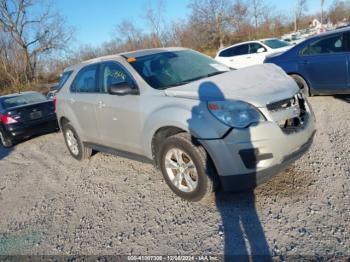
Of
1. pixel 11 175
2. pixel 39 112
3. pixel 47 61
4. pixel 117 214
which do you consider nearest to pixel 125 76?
pixel 117 214

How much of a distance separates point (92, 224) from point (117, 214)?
0.31 meters

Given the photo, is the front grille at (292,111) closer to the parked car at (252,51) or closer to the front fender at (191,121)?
the front fender at (191,121)

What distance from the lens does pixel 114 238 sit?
3.31 m

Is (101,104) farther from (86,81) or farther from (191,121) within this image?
(191,121)

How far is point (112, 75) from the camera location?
4492 mm

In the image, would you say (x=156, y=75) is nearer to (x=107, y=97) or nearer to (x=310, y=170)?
(x=107, y=97)

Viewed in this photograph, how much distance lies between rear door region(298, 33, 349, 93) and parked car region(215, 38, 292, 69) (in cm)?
490

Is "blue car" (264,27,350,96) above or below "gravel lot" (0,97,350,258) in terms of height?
above

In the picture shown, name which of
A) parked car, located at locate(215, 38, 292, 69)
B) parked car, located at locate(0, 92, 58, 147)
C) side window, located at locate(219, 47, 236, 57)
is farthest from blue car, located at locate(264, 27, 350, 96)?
parked car, located at locate(0, 92, 58, 147)

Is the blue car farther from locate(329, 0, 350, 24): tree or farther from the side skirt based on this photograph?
locate(329, 0, 350, 24): tree

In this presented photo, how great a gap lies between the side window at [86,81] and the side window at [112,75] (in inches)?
8.8

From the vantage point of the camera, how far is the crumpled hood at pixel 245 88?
10.6ft

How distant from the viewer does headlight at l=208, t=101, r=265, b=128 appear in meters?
3.12

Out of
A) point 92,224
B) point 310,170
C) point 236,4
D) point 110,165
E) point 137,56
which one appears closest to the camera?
point 92,224
